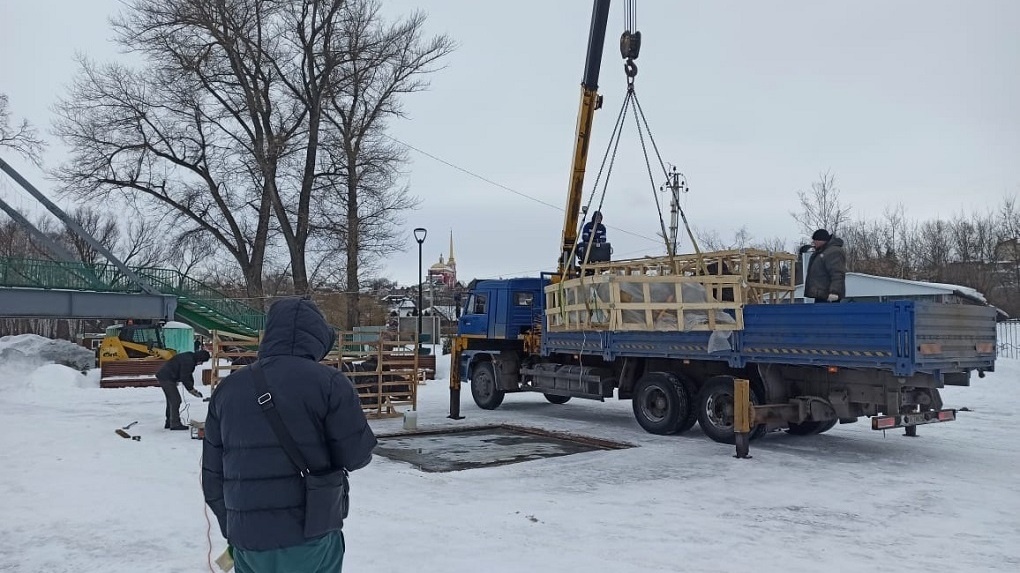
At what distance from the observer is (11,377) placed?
2275 centimetres

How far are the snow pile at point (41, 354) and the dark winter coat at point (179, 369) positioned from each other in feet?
46.5

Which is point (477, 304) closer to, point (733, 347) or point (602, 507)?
point (733, 347)

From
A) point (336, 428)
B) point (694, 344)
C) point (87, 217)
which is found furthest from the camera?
point (87, 217)

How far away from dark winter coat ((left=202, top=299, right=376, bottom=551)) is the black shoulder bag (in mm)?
21

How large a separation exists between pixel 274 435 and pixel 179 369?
1115cm

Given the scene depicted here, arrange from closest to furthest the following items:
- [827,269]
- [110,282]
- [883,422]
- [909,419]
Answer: [883,422] → [909,419] → [827,269] → [110,282]

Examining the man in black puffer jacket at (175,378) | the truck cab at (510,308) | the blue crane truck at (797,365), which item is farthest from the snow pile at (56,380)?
the blue crane truck at (797,365)

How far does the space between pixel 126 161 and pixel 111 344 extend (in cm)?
984

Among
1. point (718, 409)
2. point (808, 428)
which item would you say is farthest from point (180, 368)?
point (808, 428)

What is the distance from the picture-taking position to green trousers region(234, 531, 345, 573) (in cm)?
327

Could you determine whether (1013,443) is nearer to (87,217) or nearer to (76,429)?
(76,429)

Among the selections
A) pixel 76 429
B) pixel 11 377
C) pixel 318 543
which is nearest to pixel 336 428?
Result: pixel 318 543

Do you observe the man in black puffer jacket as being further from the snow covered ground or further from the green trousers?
the green trousers

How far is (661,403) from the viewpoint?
13.2 m
